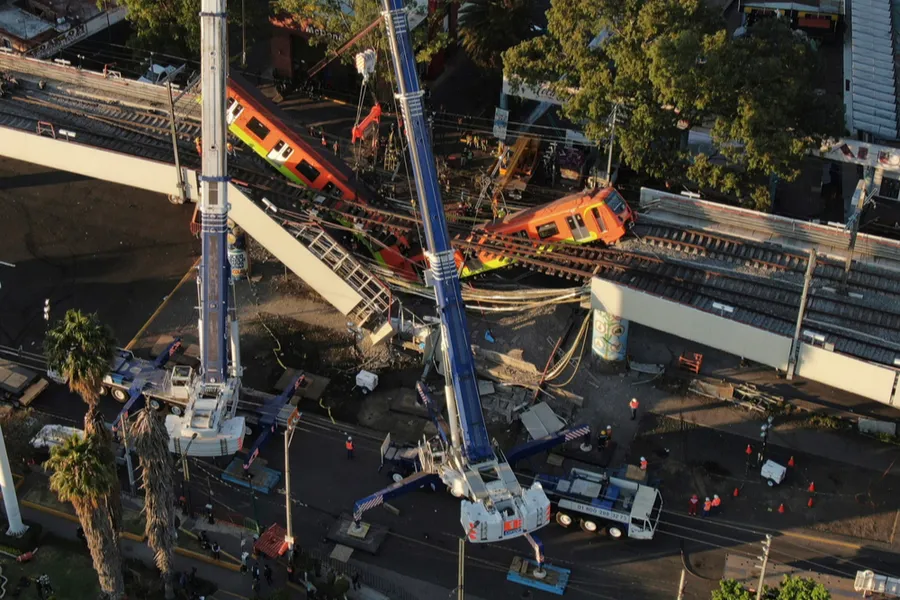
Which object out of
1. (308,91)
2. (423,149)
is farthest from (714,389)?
(308,91)

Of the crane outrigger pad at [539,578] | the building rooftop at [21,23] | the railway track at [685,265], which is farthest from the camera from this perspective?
the building rooftop at [21,23]

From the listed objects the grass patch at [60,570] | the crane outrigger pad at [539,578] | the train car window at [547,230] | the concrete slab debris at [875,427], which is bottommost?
the grass patch at [60,570]

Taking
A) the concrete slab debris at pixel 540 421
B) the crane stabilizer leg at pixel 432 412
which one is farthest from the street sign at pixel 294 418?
the concrete slab debris at pixel 540 421

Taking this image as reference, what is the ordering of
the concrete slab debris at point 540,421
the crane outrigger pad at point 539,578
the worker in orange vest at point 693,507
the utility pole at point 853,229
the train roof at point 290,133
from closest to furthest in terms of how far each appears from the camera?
the crane outrigger pad at point 539,578 → the worker in orange vest at point 693,507 → the concrete slab debris at point 540,421 → the utility pole at point 853,229 → the train roof at point 290,133

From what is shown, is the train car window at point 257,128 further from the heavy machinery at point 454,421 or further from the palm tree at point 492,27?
the palm tree at point 492,27

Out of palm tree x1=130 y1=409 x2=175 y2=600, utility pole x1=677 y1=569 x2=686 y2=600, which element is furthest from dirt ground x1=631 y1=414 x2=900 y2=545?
palm tree x1=130 y1=409 x2=175 y2=600

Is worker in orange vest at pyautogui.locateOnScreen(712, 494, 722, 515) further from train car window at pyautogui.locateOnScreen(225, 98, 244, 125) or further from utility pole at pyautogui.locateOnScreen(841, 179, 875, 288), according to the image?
train car window at pyautogui.locateOnScreen(225, 98, 244, 125)
